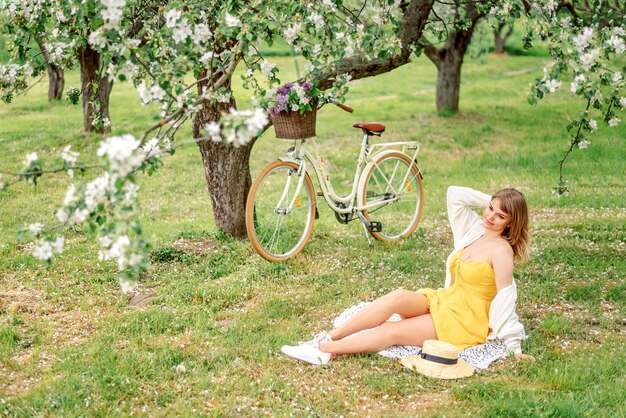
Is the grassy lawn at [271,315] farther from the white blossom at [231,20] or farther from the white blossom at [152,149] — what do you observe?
the white blossom at [231,20]

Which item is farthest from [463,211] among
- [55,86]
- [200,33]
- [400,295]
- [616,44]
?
[55,86]

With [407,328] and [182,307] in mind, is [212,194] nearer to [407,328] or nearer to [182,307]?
[182,307]

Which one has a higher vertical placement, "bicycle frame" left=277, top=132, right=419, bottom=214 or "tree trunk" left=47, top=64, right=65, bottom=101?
"tree trunk" left=47, top=64, right=65, bottom=101

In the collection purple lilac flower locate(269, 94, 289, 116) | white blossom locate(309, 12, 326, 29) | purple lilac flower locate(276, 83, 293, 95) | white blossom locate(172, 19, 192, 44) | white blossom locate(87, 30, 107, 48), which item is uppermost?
white blossom locate(309, 12, 326, 29)

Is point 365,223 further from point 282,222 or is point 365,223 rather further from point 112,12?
point 112,12

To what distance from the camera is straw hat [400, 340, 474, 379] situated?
5.36m

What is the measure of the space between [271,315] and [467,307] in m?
1.78

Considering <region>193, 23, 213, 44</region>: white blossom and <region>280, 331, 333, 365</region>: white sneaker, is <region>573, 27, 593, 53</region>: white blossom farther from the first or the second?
<region>280, 331, 333, 365</region>: white sneaker

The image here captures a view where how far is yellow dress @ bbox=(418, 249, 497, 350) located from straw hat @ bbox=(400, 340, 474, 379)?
260 millimetres

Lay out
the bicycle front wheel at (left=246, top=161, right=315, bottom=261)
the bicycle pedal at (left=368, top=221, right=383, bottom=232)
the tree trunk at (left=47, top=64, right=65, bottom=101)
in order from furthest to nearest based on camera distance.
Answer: the tree trunk at (left=47, top=64, right=65, bottom=101), the bicycle pedal at (left=368, top=221, right=383, bottom=232), the bicycle front wheel at (left=246, top=161, right=315, bottom=261)

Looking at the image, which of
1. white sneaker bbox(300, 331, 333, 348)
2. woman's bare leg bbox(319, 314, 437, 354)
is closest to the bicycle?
white sneaker bbox(300, 331, 333, 348)

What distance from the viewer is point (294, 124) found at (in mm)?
7309

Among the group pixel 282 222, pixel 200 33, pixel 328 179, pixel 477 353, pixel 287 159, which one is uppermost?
pixel 200 33

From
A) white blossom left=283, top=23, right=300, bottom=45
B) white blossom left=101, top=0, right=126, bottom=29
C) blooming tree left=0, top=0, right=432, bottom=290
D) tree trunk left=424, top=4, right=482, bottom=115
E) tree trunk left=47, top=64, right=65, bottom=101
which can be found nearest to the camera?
blooming tree left=0, top=0, right=432, bottom=290
